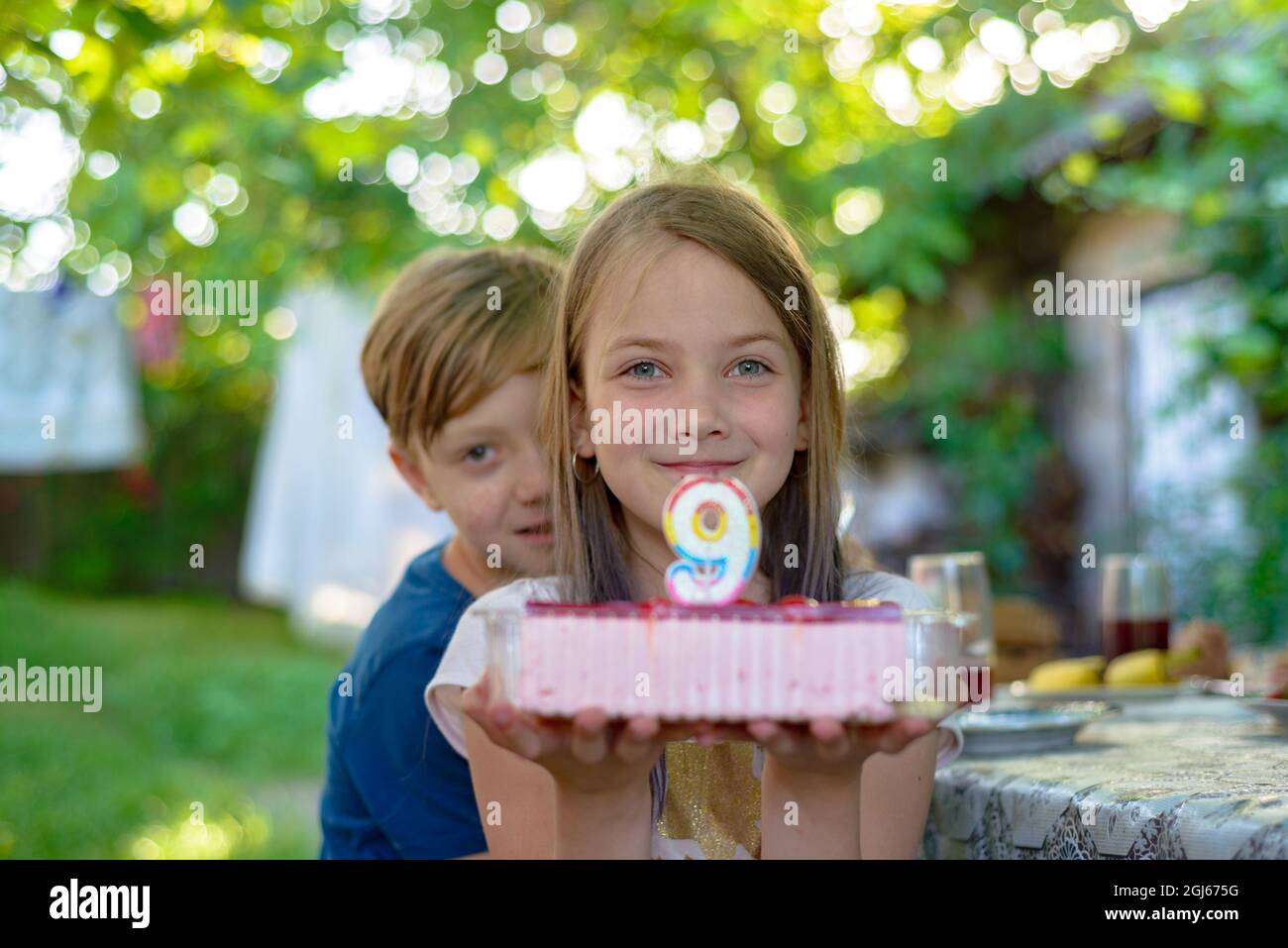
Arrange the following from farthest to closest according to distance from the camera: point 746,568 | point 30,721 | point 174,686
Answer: point 174,686 → point 30,721 → point 746,568

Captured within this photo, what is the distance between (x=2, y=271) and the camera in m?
7.35

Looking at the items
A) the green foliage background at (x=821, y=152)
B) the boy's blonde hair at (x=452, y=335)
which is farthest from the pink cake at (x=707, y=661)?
the green foliage background at (x=821, y=152)

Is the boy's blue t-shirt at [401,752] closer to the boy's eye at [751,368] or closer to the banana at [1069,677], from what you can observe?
the boy's eye at [751,368]

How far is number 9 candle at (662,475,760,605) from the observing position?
52.6 inches

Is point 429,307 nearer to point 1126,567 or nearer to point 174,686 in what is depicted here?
point 1126,567

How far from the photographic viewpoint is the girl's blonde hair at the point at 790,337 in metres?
1.80

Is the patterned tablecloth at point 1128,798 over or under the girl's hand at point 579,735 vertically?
under

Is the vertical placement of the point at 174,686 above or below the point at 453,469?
below

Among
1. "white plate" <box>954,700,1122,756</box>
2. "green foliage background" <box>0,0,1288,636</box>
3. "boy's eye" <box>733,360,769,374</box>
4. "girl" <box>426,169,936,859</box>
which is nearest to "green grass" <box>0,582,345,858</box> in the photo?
"green foliage background" <box>0,0,1288,636</box>

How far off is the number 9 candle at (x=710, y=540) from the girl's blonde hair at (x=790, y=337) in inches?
16.4

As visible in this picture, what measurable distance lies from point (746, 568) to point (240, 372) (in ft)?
35.2

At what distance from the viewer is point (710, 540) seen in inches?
53.9

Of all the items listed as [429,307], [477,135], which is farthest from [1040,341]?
[429,307]

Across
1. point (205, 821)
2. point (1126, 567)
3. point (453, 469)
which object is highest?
point (453, 469)
